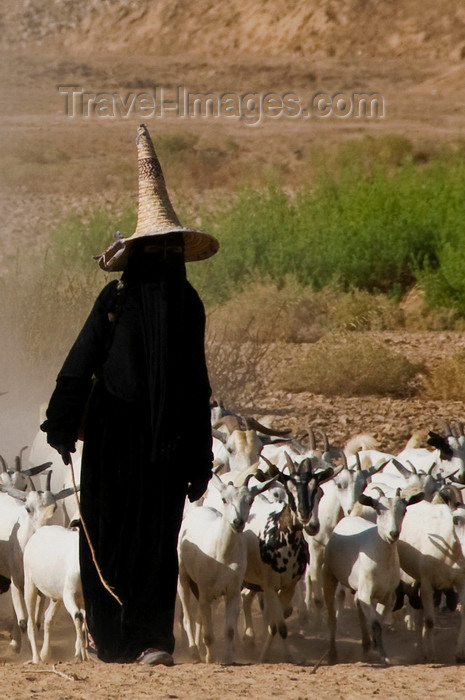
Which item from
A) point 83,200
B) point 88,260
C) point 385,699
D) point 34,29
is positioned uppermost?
point 34,29

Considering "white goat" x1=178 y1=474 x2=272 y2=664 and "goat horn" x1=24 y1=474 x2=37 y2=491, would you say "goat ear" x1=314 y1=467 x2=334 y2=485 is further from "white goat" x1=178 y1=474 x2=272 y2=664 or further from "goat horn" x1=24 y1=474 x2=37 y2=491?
"goat horn" x1=24 y1=474 x2=37 y2=491

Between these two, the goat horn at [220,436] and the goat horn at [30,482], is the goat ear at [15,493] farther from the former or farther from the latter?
the goat horn at [220,436]

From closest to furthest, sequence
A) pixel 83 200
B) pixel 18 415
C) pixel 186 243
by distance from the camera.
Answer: pixel 186 243 → pixel 18 415 → pixel 83 200

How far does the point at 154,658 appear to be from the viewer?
5.30 metres

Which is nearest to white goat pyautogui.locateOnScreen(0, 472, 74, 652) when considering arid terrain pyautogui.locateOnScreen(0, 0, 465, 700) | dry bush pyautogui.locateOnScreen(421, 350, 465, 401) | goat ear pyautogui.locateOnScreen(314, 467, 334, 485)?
goat ear pyautogui.locateOnScreen(314, 467, 334, 485)

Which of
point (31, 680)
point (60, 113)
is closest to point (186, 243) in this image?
point (31, 680)

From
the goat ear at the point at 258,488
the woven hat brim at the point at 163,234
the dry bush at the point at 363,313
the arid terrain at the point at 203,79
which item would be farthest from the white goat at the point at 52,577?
the arid terrain at the point at 203,79

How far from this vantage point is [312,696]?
193 inches

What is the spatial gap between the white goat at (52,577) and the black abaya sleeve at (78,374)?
1300mm

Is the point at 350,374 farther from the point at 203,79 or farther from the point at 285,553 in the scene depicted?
the point at 203,79

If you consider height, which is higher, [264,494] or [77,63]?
[77,63]

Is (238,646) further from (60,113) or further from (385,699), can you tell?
(60,113)

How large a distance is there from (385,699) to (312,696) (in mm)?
274

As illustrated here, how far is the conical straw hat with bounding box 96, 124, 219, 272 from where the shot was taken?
546 cm
